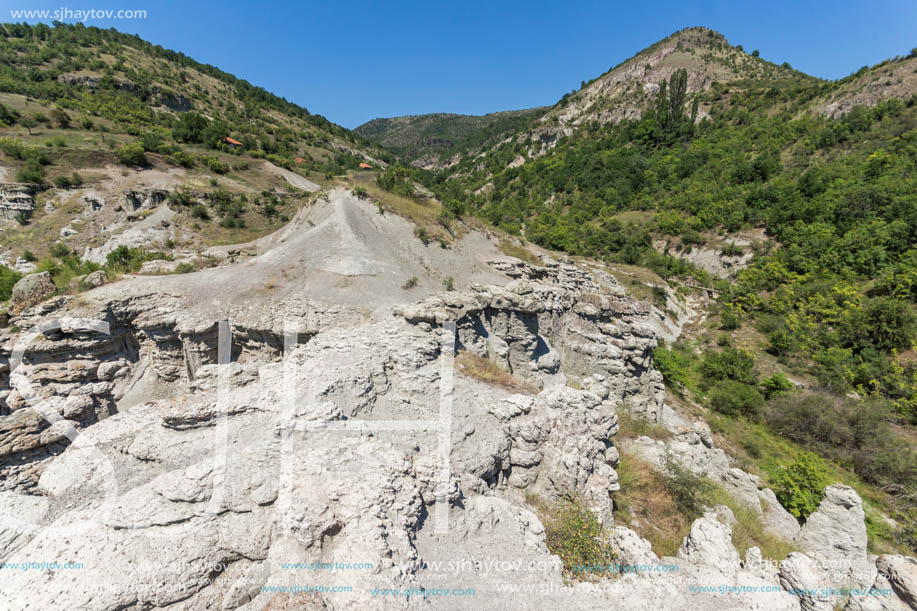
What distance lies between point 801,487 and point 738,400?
7.64 m

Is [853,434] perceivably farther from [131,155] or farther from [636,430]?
[131,155]

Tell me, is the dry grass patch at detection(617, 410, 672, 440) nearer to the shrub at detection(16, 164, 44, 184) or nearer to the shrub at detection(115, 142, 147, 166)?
the shrub at detection(16, 164, 44, 184)

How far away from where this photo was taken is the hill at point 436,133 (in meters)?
113

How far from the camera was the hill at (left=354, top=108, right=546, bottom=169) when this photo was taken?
113000mm

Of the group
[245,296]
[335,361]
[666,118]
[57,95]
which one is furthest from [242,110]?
[666,118]

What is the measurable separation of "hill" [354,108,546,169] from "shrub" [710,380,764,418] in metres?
103

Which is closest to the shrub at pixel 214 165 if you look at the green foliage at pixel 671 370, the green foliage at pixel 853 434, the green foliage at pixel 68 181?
the green foliage at pixel 68 181

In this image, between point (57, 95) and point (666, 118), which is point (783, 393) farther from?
point (57, 95)

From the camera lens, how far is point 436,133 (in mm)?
147875

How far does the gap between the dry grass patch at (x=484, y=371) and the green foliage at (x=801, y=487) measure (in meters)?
9.25

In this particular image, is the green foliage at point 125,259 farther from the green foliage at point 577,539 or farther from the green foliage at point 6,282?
the green foliage at point 577,539

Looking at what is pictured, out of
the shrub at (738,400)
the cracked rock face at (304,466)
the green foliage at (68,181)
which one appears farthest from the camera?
the green foliage at (68,181)

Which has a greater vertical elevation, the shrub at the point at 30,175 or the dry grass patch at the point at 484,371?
the shrub at the point at 30,175

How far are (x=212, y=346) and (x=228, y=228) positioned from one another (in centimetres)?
1781
